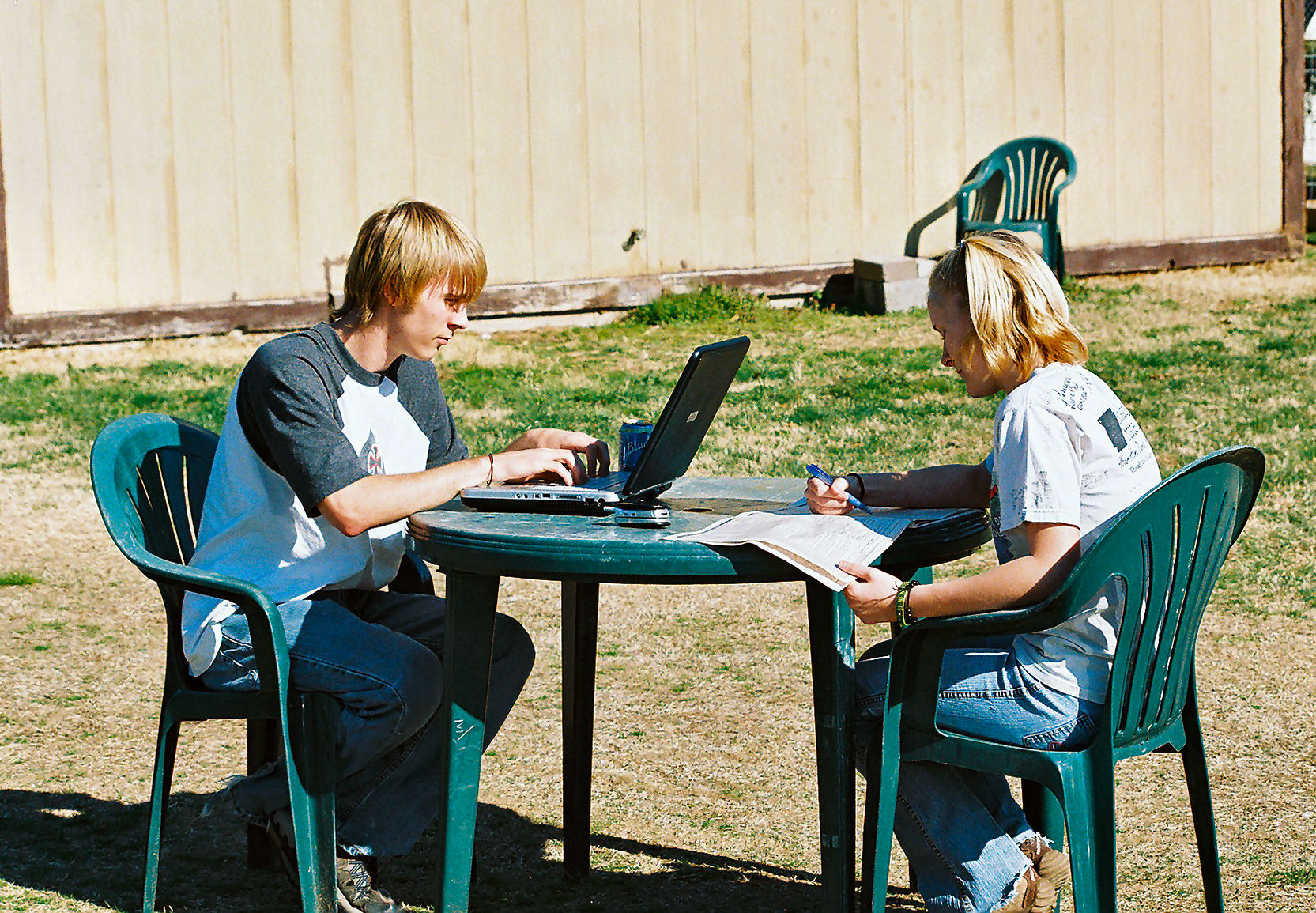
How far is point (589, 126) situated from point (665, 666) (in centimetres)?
608

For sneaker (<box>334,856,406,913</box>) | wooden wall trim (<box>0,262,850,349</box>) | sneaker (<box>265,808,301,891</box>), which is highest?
wooden wall trim (<box>0,262,850,349</box>)

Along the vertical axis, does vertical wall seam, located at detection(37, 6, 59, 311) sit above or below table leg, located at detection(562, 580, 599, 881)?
above

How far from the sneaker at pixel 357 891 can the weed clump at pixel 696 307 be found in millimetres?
7516

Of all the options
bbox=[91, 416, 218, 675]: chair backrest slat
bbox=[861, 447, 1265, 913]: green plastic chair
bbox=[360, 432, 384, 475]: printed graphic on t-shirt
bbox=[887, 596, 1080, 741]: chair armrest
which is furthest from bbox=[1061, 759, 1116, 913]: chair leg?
bbox=[91, 416, 218, 675]: chair backrest slat

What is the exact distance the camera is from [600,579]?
9.33 feet

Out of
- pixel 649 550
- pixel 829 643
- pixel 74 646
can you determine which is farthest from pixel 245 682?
pixel 74 646

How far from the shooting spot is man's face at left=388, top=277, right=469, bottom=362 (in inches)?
133

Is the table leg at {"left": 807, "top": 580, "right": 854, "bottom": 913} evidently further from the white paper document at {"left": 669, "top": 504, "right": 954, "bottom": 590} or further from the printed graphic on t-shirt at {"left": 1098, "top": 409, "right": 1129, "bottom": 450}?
the printed graphic on t-shirt at {"left": 1098, "top": 409, "right": 1129, "bottom": 450}

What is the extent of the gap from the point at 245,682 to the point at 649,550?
910 millimetres

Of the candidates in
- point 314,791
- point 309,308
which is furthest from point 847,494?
point 309,308

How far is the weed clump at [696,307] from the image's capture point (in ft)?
34.9

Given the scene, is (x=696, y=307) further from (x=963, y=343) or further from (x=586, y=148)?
(x=963, y=343)

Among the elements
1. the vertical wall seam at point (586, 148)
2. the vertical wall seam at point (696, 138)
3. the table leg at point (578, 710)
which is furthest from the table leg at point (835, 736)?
the vertical wall seam at point (696, 138)

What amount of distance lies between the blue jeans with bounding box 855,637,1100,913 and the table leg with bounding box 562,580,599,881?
712 millimetres
